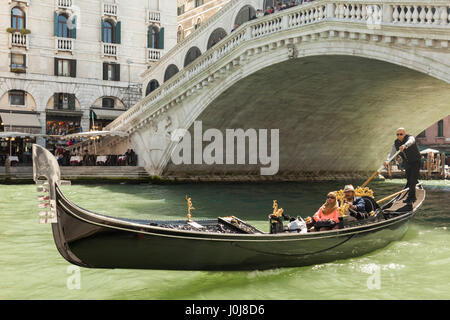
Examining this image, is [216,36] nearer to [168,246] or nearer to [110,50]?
[110,50]

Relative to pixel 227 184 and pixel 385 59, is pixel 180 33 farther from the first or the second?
pixel 385 59

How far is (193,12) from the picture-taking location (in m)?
24.2

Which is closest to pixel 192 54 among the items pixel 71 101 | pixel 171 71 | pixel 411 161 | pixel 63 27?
pixel 171 71

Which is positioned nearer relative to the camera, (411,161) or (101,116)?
(411,161)

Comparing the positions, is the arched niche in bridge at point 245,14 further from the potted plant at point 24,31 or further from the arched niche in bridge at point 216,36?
the potted plant at point 24,31

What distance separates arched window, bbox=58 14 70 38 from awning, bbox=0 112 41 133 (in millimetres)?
3609

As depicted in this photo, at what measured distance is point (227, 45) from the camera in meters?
12.5

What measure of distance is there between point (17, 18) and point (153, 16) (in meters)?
5.85

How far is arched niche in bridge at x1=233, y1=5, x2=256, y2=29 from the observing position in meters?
15.1

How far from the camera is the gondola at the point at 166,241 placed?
391 cm

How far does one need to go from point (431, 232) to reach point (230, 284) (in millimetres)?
4337

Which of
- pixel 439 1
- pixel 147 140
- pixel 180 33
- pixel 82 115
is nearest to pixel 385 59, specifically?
pixel 439 1

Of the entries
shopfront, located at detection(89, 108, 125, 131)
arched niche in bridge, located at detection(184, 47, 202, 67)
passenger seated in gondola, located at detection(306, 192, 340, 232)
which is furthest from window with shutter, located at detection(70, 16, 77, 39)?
passenger seated in gondola, located at detection(306, 192, 340, 232)

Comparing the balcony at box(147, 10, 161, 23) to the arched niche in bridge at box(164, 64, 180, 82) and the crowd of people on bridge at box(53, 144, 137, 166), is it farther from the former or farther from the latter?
the crowd of people on bridge at box(53, 144, 137, 166)
